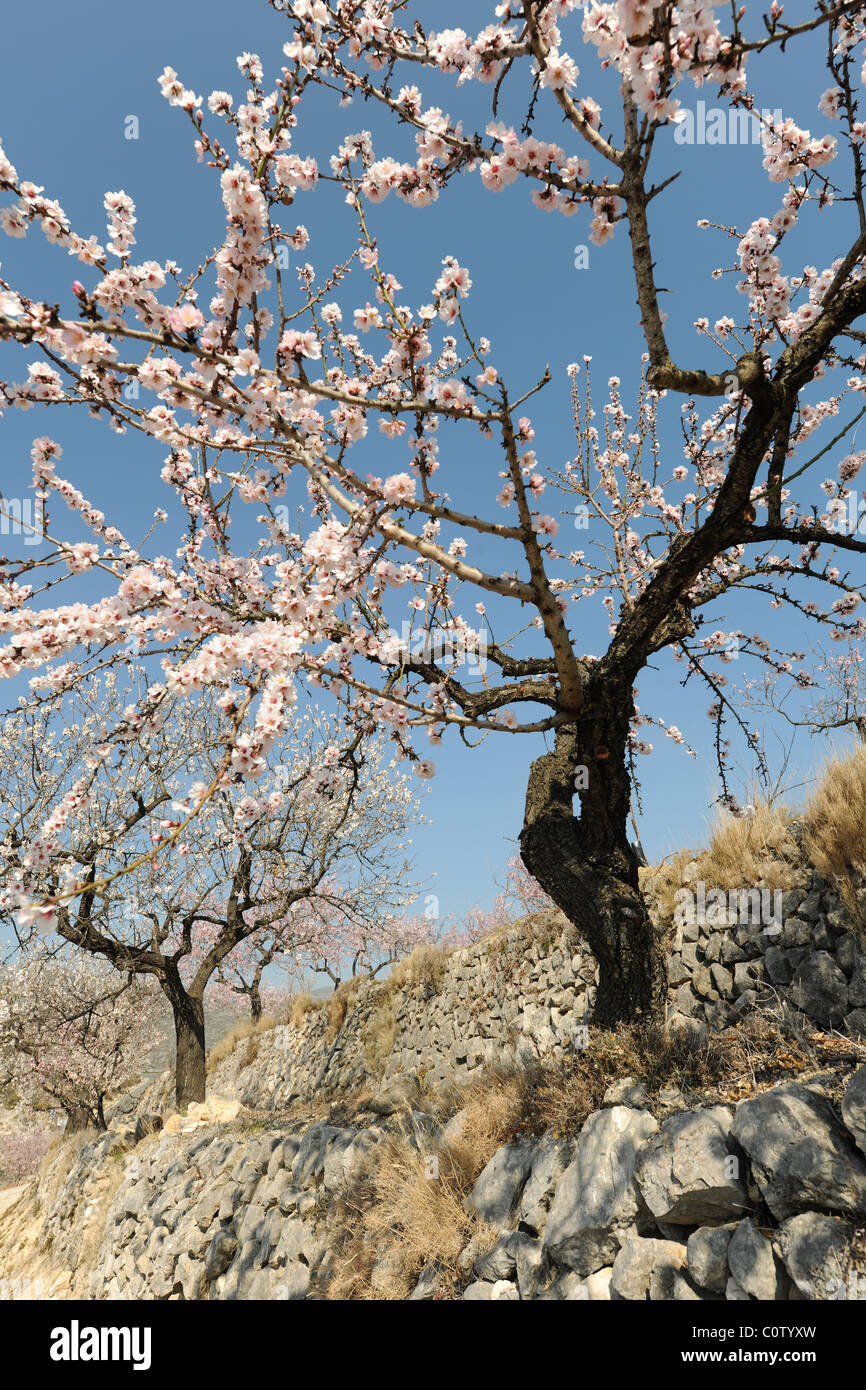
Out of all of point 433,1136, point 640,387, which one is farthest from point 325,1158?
point 640,387

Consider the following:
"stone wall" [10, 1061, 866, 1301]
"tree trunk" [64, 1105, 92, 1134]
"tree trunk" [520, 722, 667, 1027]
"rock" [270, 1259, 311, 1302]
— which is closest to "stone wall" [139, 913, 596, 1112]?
"tree trunk" [520, 722, 667, 1027]

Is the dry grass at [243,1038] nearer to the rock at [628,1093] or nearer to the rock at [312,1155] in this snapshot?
the rock at [312,1155]

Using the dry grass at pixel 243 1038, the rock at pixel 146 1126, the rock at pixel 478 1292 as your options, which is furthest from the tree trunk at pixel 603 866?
the dry grass at pixel 243 1038

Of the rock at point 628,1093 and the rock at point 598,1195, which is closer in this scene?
the rock at point 598,1195

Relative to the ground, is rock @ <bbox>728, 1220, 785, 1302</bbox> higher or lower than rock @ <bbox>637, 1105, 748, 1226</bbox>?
lower

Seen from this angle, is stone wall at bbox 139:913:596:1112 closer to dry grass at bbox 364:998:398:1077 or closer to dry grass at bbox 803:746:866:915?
dry grass at bbox 364:998:398:1077

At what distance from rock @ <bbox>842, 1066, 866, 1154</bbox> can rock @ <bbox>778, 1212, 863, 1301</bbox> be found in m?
0.34

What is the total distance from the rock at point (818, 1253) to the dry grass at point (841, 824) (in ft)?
9.63

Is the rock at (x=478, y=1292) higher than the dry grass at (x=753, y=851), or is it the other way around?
the dry grass at (x=753, y=851)

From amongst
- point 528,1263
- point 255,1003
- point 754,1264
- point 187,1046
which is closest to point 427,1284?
point 528,1263

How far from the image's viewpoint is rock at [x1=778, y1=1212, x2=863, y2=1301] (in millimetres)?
2668

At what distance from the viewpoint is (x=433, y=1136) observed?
17.7ft

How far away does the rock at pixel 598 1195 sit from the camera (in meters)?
3.54

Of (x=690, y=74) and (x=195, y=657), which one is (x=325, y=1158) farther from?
(x=690, y=74)
